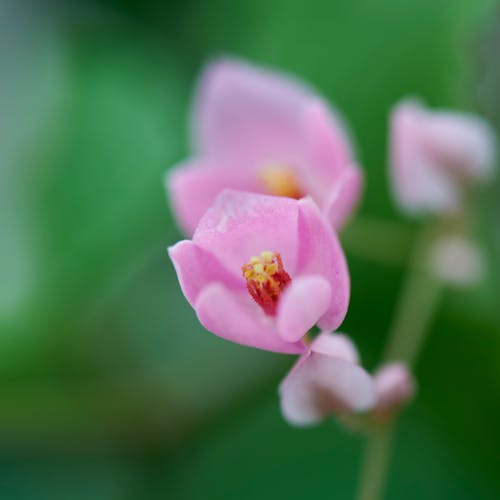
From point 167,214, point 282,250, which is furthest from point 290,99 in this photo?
point 167,214

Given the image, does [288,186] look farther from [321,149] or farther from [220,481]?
[220,481]

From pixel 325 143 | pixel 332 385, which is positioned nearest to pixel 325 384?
pixel 332 385

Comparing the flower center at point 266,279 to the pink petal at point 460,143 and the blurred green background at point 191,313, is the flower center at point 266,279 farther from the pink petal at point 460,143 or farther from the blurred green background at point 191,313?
the blurred green background at point 191,313

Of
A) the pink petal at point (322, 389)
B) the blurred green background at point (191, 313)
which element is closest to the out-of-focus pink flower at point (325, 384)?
the pink petal at point (322, 389)

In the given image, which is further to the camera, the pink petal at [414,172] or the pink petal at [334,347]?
the pink petal at [414,172]

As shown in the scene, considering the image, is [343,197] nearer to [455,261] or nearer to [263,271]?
[263,271]
